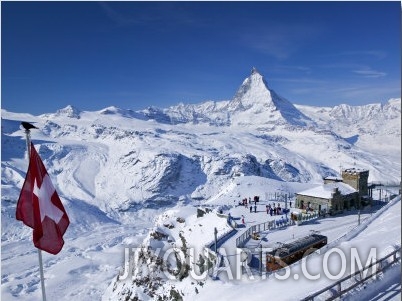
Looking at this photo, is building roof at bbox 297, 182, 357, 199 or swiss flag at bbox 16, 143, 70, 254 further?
building roof at bbox 297, 182, 357, 199

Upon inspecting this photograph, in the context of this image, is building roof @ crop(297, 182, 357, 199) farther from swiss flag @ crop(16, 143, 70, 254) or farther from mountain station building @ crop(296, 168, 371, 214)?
swiss flag @ crop(16, 143, 70, 254)

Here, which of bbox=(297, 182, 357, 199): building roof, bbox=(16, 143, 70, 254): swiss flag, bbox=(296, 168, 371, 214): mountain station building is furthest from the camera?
bbox=(297, 182, 357, 199): building roof

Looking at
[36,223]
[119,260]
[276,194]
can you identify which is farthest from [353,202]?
[119,260]

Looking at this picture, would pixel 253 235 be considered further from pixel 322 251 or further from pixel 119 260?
pixel 119 260

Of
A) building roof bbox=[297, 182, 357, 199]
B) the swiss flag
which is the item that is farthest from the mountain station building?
the swiss flag

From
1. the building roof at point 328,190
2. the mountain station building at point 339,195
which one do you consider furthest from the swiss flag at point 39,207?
the building roof at point 328,190
